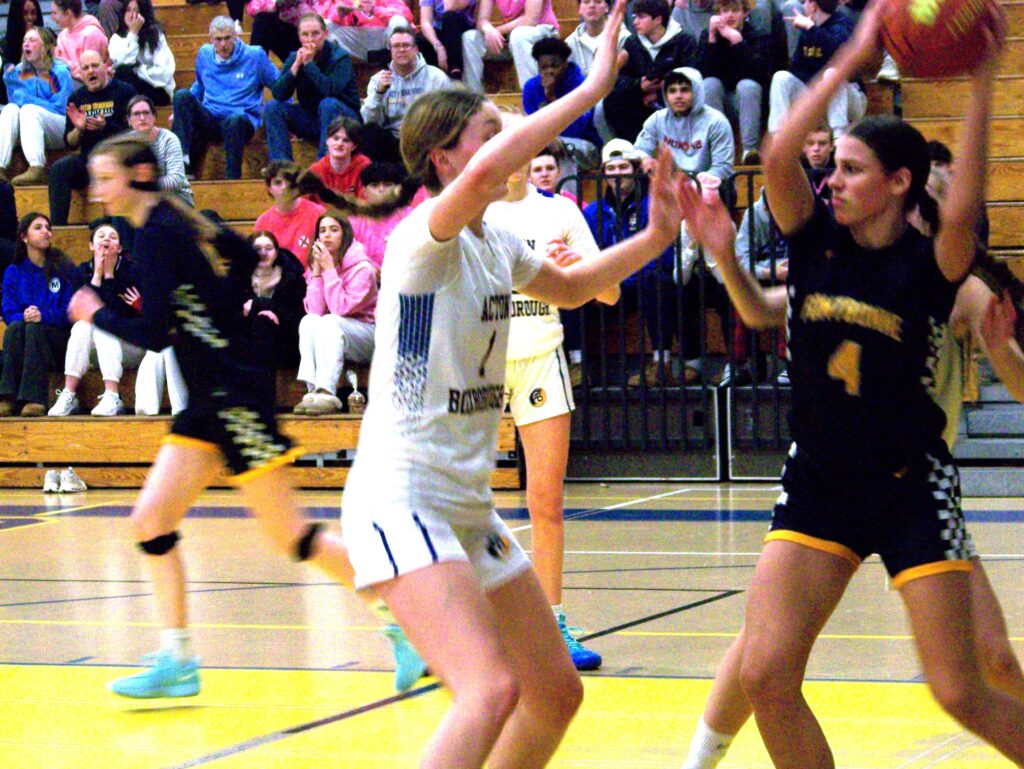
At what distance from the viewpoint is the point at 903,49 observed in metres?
3.37

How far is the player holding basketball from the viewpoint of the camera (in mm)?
3174

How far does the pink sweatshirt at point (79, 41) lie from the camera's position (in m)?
14.8

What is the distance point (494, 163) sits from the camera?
2.98m

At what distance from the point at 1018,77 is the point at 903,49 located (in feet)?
34.8

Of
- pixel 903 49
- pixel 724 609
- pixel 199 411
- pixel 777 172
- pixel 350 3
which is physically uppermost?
pixel 350 3

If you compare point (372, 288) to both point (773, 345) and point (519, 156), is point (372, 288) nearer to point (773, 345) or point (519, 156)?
point (773, 345)

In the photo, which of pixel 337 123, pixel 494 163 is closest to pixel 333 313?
pixel 337 123

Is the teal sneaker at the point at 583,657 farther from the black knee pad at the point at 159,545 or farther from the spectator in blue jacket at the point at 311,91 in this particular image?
the spectator in blue jacket at the point at 311,91

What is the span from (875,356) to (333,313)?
831 cm

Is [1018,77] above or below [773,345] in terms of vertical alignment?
above

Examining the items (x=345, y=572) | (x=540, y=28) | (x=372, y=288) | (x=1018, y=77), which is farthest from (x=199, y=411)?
(x=1018, y=77)

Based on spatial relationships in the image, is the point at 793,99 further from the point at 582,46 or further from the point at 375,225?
the point at 375,225

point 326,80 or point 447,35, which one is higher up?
point 447,35

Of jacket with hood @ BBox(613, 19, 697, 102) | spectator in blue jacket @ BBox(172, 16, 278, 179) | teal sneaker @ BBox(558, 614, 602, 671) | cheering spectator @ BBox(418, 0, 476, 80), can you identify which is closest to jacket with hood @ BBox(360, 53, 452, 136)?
cheering spectator @ BBox(418, 0, 476, 80)
